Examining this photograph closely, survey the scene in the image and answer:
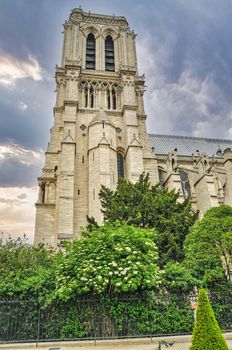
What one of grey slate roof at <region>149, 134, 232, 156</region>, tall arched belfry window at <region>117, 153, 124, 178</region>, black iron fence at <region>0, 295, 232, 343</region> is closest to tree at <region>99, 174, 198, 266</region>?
black iron fence at <region>0, 295, 232, 343</region>

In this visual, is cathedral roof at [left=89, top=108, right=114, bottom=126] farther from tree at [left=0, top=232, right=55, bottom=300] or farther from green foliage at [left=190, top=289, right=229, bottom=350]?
green foliage at [left=190, top=289, right=229, bottom=350]

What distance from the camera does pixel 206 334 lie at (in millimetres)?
5902

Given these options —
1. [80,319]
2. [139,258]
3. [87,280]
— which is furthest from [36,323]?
[139,258]

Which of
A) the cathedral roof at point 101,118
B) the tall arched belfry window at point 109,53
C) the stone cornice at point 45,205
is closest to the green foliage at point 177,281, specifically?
the stone cornice at point 45,205

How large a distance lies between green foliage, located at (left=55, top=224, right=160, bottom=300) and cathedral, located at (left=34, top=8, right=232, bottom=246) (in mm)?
11124

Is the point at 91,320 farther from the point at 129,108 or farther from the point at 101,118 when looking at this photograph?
the point at 129,108

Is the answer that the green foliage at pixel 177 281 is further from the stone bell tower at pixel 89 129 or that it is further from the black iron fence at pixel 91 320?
the stone bell tower at pixel 89 129

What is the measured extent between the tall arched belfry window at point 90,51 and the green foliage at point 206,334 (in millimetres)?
35199

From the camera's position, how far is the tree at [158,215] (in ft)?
51.0

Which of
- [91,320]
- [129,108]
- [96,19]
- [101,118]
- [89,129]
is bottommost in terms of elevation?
[91,320]

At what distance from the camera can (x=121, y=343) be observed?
9734 millimetres

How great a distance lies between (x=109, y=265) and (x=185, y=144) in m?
34.3

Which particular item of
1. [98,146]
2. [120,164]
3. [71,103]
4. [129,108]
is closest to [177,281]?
[98,146]

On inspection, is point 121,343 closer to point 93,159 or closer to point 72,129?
point 93,159
